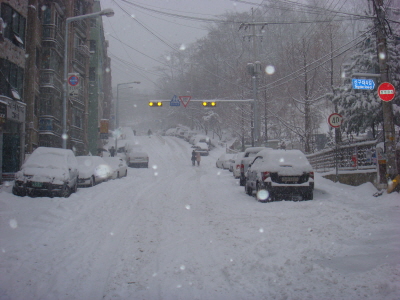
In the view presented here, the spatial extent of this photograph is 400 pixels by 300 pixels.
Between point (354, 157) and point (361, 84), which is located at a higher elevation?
point (361, 84)

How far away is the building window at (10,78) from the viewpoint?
61.9ft

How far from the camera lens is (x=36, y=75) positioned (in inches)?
969

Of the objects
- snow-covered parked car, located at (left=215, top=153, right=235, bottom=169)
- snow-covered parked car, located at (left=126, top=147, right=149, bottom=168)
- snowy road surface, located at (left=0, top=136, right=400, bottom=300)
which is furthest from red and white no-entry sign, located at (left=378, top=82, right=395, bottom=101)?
snow-covered parked car, located at (left=126, top=147, right=149, bottom=168)

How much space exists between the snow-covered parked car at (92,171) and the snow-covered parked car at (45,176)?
9.53 feet

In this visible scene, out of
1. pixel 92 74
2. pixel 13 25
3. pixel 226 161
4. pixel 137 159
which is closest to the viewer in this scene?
pixel 13 25

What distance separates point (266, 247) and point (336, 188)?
10479mm

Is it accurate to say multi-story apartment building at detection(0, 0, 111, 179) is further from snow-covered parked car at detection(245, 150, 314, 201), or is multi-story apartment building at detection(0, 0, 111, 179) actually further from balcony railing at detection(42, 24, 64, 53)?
snow-covered parked car at detection(245, 150, 314, 201)

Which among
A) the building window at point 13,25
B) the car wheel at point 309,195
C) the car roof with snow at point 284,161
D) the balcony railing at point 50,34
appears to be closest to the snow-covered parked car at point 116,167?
the building window at point 13,25

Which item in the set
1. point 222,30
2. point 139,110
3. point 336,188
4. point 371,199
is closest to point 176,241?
point 371,199

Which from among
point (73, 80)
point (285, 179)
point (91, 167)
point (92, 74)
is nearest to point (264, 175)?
point (285, 179)

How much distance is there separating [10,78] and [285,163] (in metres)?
14.7

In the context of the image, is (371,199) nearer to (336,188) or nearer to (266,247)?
(336,188)

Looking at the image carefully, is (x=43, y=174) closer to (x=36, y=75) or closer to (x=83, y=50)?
(x=36, y=75)

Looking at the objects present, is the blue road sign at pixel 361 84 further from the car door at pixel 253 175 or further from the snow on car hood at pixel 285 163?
the car door at pixel 253 175
